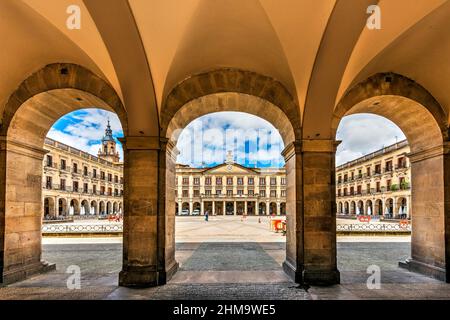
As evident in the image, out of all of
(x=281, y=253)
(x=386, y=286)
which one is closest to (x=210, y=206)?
(x=281, y=253)

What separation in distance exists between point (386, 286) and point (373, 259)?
3.72 metres

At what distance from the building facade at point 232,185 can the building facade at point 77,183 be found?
20215 millimetres

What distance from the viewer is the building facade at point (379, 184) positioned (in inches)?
1556

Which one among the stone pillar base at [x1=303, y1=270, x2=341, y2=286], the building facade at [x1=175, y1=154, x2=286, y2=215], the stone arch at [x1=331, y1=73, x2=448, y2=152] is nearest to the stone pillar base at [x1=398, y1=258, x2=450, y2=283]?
the stone pillar base at [x1=303, y1=270, x2=341, y2=286]

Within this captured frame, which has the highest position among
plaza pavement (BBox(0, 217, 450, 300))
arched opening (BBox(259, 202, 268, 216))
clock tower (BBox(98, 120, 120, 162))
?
clock tower (BBox(98, 120, 120, 162))

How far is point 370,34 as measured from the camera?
6277 mm

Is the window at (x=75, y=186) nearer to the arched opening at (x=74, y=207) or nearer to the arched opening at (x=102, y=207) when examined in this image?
the arched opening at (x=74, y=207)

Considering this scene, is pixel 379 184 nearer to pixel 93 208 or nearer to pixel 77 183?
pixel 77 183

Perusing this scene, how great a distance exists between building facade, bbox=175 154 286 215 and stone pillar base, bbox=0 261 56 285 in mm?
67220

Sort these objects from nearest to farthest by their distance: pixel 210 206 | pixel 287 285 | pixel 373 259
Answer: pixel 287 285 → pixel 373 259 → pixel 210 206

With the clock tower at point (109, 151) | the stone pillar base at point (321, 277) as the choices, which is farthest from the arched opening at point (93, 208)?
the stone pillar base at point (321, 277)

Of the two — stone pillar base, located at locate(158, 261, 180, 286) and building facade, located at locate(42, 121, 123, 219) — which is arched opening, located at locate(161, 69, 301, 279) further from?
building facade, located at locate(42, 121, 123, 219)

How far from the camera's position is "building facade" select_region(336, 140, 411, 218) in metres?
39.5
